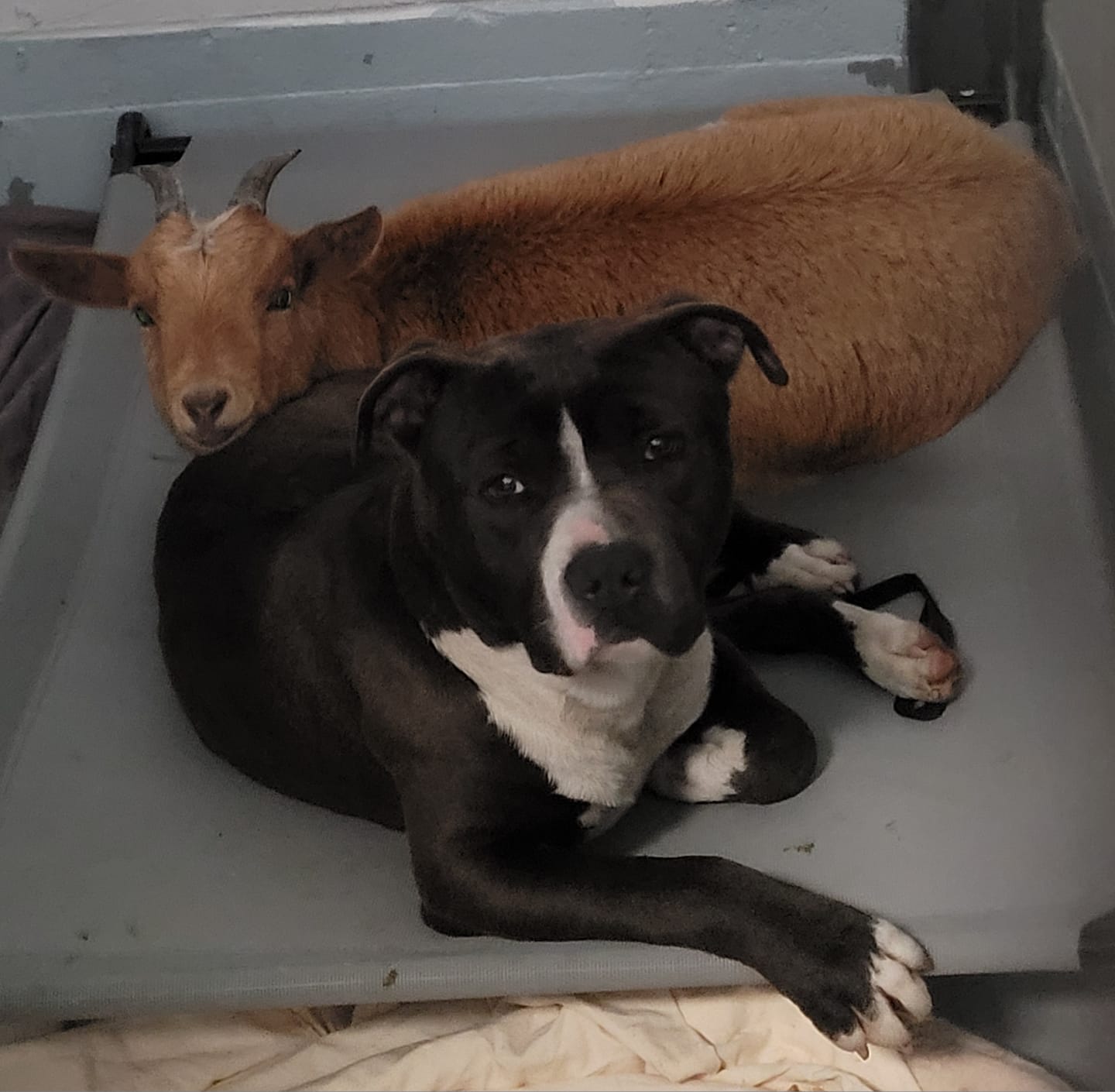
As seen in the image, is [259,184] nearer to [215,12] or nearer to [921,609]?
[215,12]

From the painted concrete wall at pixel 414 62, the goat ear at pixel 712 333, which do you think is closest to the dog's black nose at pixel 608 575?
the goat ear at pixel 712 333

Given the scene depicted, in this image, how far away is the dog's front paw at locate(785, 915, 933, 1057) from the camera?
4.58ft

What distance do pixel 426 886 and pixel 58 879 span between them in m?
0.56

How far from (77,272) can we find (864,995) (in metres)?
1.49

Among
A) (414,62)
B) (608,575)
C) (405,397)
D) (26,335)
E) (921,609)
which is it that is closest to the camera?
(608,575)

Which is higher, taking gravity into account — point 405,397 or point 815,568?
point 405,397

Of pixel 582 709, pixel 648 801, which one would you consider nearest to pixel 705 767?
pixel 648 801

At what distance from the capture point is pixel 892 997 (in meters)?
1.42

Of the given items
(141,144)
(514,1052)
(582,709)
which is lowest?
(514,1052)

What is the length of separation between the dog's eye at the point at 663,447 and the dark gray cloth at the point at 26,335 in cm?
155

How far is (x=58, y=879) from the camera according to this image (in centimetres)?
180

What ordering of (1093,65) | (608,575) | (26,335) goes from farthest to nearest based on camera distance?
1. (26,335)
2. (1093,65)
3. (608,575)

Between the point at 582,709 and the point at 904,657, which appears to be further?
the point at 904,657

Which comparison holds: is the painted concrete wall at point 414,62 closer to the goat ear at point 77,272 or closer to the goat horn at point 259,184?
the goat horn at point 259,184
